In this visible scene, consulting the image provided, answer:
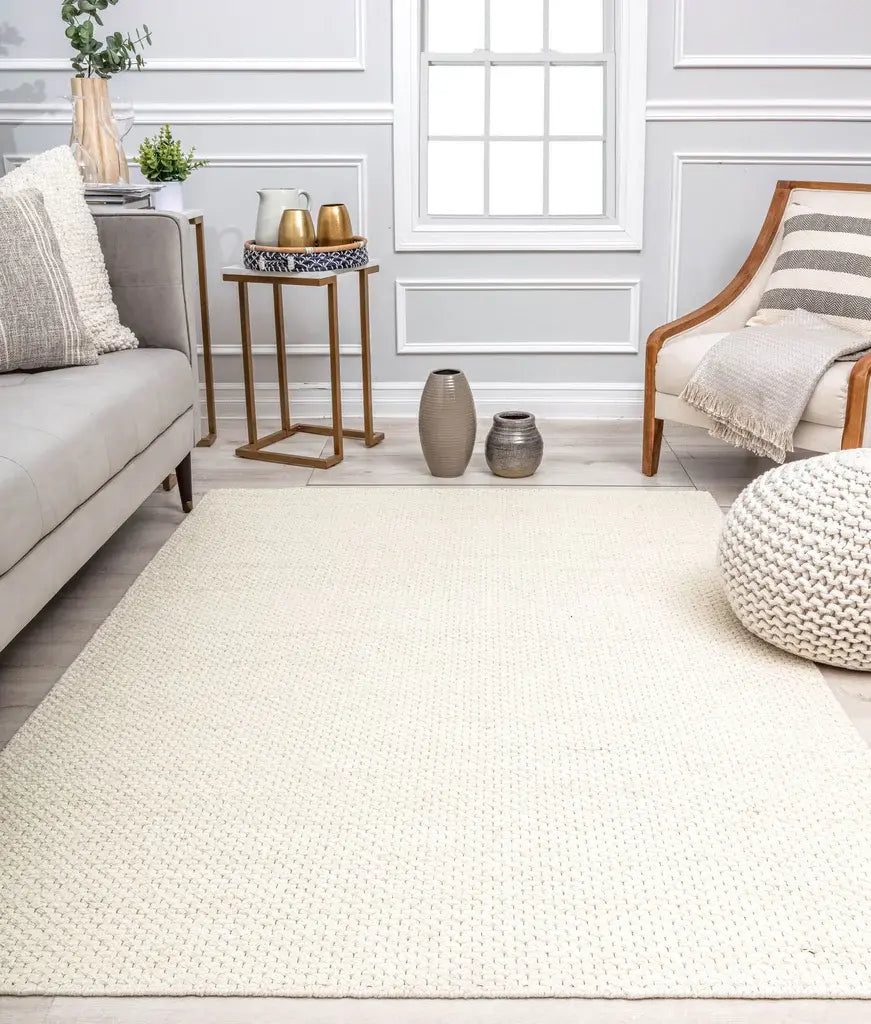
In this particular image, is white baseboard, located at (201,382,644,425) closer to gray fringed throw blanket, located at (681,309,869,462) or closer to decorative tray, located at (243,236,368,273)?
decorative tray, located at (243,236,368,273)

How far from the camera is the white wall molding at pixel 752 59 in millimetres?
3781

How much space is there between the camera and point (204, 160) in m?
3.85

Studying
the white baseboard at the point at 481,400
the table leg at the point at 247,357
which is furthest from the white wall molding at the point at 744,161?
the table leg at the point at 247,357

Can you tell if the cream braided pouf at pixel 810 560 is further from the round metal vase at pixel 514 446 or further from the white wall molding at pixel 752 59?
the white wall molding at pixel 752 59

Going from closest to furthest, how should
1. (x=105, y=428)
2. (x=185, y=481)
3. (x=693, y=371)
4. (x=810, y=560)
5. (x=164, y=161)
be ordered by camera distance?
(x=810, y=560) < (x=105, y=428) < (x=185, y=481) < (x=693, y=371) < (x=164, y=161)

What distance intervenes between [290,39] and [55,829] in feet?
10.1

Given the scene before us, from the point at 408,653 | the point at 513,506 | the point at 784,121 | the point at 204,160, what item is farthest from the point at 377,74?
the point at 408,653

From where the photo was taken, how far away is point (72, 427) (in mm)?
2197

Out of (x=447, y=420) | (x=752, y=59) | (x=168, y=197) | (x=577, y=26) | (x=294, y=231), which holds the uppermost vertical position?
(x=577, y=26)

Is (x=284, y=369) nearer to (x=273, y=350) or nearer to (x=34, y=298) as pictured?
(x=273, y=350)

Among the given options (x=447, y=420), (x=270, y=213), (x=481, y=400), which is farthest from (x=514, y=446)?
(x=270, y=213)

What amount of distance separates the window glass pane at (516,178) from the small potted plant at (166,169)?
3.95ft

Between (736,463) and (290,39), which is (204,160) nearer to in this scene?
(290,39)

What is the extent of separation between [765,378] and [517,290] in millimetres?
1320
